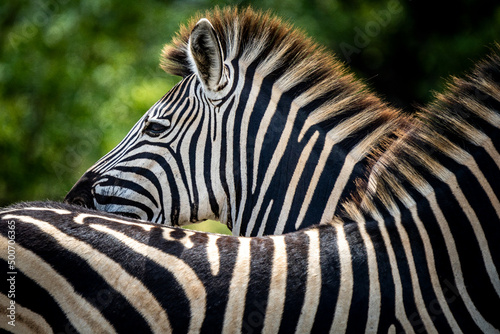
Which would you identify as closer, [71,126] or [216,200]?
[216,200]

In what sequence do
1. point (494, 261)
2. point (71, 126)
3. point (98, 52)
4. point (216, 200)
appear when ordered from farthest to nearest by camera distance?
point (98, 52), point (71, 126), point (216, 200), point (494, 261)

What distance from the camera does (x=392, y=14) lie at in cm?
1359

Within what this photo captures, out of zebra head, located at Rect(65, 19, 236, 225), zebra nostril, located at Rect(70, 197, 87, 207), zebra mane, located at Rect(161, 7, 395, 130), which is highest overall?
zebra mane, located at Rect(161, 7, 395, 130)

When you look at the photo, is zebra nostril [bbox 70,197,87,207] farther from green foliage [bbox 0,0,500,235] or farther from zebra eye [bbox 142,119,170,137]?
green foliage [bbox 0,0,500,235]

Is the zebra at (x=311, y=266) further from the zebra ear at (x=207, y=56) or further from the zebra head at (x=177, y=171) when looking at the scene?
the zebra ear at (x=207, y=56)

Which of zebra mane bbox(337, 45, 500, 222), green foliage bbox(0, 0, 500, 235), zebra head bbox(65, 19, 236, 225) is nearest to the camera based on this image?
zebra mane bbox(337, 45, 500, 222)

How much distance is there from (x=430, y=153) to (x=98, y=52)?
12.2 m

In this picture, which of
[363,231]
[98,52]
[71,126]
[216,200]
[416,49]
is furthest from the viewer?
[416,49]

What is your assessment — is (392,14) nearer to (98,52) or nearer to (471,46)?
(471,46)

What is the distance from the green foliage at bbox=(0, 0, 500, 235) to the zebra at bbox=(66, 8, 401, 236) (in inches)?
290

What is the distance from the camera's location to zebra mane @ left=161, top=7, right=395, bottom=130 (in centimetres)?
335

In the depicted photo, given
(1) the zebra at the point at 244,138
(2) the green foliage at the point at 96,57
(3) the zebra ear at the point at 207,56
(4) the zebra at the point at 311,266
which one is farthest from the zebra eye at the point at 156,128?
(2) the green foliage at the point at 96,57

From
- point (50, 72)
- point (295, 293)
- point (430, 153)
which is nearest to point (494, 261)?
point (430, 153)

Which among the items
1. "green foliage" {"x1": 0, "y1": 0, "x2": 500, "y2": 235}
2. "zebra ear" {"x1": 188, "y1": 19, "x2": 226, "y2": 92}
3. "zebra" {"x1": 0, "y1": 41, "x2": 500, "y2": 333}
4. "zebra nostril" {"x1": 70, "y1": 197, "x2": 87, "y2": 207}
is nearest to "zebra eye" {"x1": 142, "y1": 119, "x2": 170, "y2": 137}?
"zebra ear" {"x1": 188, "y1": 19, "x2": 226, "y2": 92}
